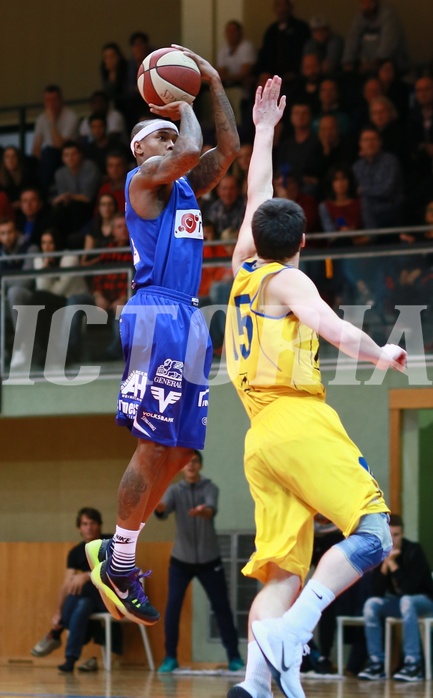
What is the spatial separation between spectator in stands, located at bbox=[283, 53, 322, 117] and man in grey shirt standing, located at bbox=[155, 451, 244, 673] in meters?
4.59

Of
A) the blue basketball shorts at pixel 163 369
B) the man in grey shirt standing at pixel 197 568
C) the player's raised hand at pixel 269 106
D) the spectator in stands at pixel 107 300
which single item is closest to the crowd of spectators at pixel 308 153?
the spectator in stands at pixel 107 300

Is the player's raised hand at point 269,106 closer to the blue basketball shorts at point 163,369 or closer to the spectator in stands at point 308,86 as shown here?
the blue basketball shorts at point 163,369

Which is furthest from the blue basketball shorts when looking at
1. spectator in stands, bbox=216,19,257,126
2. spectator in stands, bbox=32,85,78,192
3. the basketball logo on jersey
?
spectator in stands, bbox=32,85,78,192

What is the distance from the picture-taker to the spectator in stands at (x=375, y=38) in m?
15.2

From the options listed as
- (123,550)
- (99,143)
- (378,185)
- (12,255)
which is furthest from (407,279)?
(123,550)

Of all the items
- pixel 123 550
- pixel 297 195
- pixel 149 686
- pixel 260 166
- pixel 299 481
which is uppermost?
pixel 297 195

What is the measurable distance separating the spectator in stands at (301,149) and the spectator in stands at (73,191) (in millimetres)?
2689

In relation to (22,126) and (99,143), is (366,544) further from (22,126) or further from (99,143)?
(22,126)

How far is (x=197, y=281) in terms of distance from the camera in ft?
21.7

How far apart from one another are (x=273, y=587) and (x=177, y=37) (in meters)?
14.0

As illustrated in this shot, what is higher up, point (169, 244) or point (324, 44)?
point (324, 44)

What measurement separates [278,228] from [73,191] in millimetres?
10654

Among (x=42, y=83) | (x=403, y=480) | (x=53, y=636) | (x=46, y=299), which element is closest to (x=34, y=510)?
(x=53, y=636)

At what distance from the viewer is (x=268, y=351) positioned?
5898 millimetres
